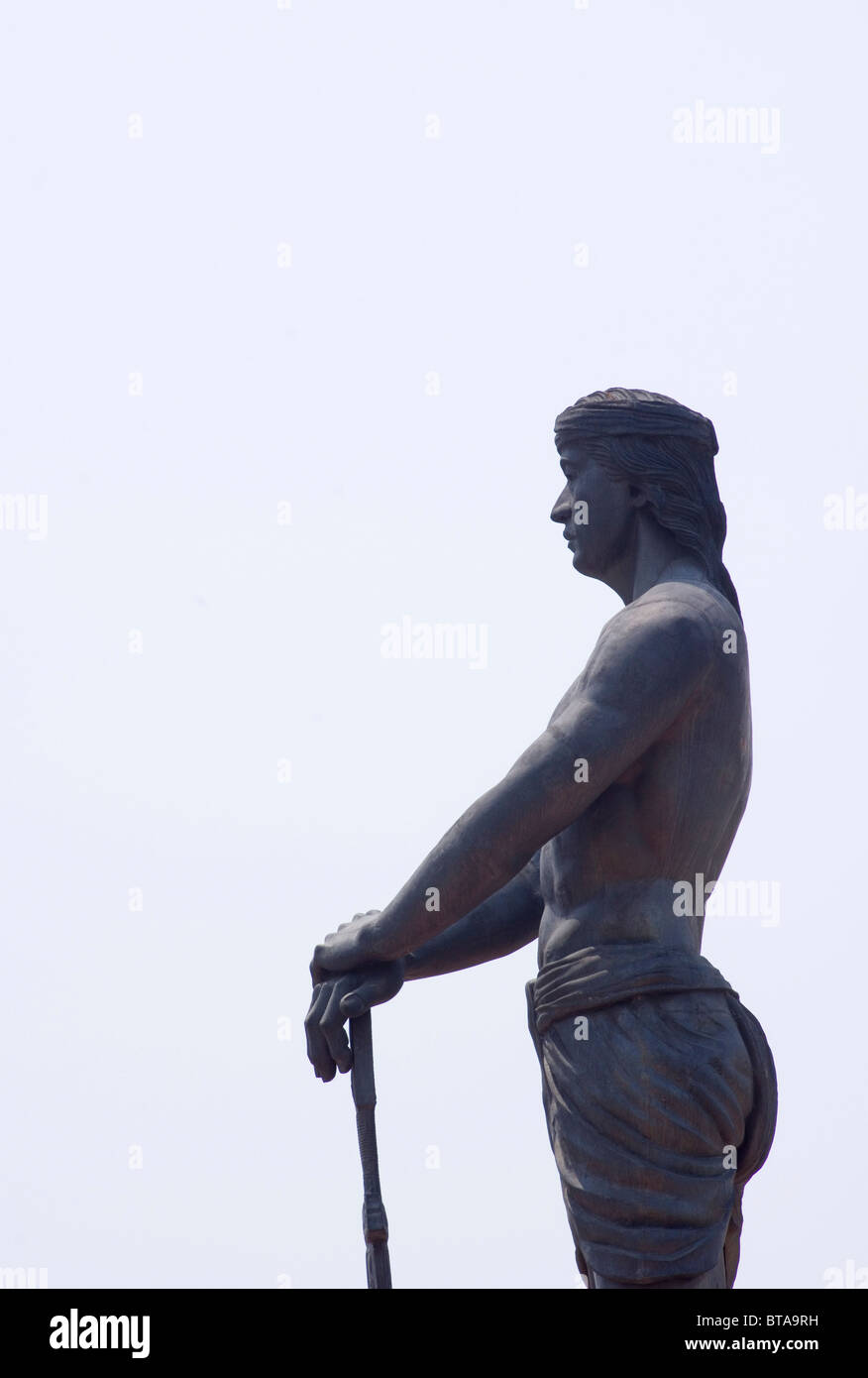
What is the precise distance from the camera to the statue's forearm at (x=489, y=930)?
12672 mm

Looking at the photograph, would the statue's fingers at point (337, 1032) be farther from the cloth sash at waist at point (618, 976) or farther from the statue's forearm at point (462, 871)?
the cloth sash at waist at point (618, 976)

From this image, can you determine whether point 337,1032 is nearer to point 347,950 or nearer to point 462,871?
point 347,950

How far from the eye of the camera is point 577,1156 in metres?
11.8

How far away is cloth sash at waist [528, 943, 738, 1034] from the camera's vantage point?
1180 cm

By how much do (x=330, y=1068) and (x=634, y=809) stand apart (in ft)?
4.75

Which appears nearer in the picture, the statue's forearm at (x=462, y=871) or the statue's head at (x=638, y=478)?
the statue's forearm at (x=462, y=871)

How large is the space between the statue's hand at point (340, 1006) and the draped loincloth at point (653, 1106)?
60 centimetres

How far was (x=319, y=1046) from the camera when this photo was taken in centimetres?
1210

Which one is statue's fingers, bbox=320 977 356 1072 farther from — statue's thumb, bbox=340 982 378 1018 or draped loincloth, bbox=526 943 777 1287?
draped loincloth, bbox=526 943 777 1287

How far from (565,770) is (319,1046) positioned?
4.51ft

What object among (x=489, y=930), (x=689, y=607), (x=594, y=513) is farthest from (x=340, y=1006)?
(x=594, y=513)

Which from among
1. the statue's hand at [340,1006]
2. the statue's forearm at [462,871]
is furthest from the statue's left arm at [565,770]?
the statue's hand at [340,1006]

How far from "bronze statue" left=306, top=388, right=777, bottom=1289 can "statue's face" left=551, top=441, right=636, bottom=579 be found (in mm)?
329

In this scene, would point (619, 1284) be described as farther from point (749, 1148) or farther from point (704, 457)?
point (704, 457)
